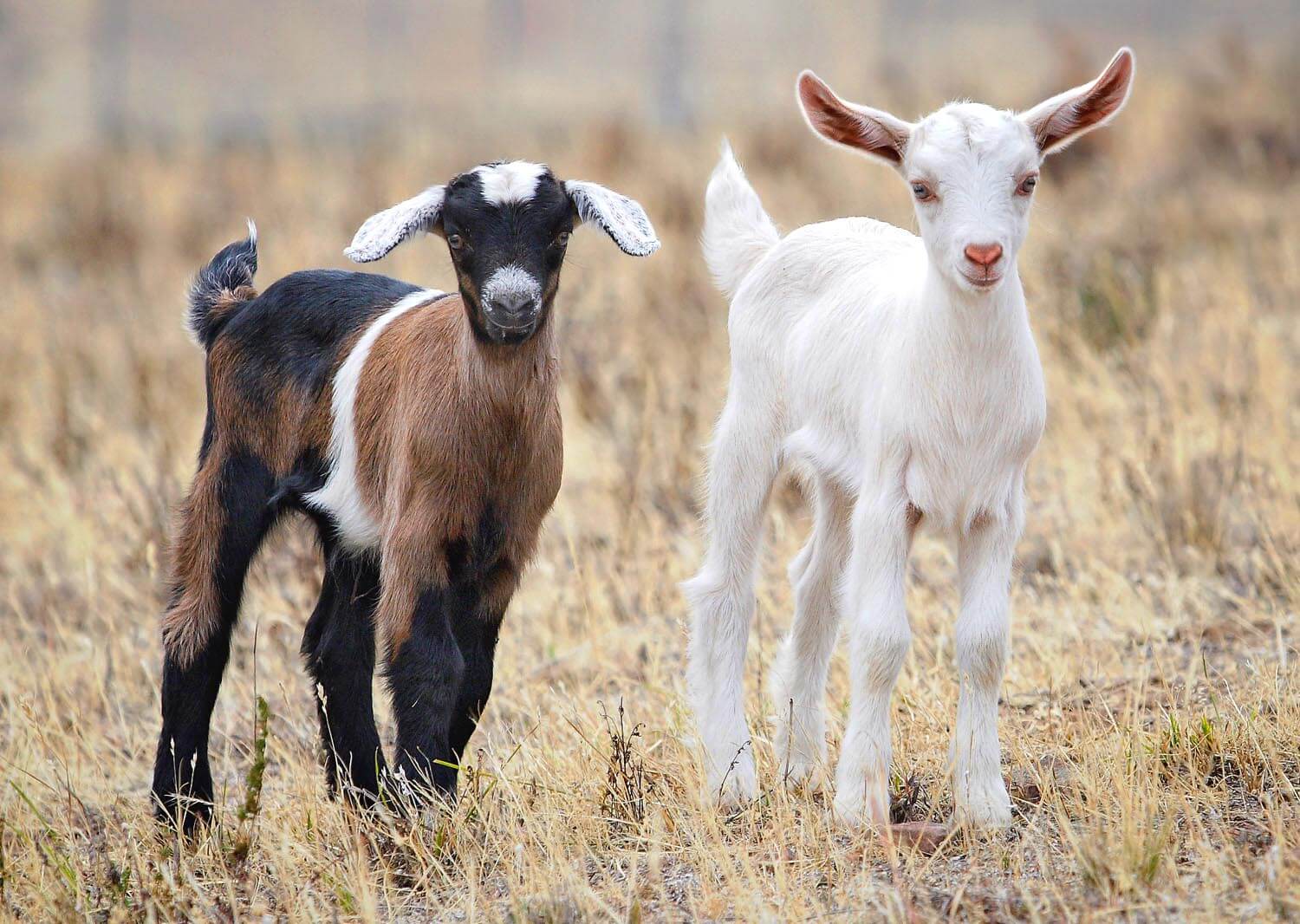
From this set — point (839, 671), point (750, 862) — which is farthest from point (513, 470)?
point (839, 671)

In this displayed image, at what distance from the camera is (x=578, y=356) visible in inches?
370

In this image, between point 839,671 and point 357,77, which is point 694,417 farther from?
point 357,77

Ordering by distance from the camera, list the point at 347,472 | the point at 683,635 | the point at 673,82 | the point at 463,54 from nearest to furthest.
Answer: the point at 347,472 < the point at 683,635 < the point at 673,82 < the point at 463,54

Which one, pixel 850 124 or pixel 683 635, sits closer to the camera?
pixel 850 124

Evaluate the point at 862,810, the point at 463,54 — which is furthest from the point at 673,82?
the point at 463,54

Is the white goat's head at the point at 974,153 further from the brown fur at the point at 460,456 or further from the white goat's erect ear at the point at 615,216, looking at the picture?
the brown fur at the point at 460,456

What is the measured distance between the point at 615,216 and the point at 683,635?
2.62 meters

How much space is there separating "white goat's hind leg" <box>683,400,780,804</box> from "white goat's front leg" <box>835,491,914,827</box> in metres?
Result: 0.59

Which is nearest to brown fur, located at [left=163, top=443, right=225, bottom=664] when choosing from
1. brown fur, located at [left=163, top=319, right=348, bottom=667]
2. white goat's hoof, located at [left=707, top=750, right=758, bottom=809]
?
brown fur, located at [left=163, top=319, right=348, bottom=667]

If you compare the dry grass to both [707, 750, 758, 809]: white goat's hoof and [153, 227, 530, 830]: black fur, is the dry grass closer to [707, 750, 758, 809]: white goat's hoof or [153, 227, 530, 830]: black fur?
[707, 750, 758, 809]: white goat's hoof

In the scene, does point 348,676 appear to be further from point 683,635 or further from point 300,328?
point 683,635

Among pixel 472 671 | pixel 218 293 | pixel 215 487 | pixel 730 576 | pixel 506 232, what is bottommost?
pixel 472 671

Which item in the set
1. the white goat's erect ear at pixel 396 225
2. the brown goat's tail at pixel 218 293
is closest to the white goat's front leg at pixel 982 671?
the white goat's erect ear at pixel 396 225

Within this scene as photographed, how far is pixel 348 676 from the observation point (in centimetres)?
496
